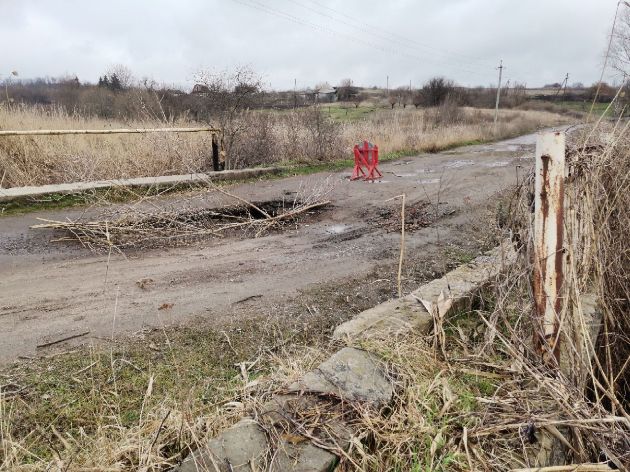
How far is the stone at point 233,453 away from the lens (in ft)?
6.32

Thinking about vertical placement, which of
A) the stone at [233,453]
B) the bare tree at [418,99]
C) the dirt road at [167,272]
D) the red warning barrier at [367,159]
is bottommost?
the dirt road at [167,272]

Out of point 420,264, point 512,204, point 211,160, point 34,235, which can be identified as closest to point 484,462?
point 512,204

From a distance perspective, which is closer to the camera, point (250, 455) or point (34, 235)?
point (250, 455)

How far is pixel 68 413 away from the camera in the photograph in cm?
272

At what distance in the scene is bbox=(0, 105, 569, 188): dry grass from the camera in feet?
29.3

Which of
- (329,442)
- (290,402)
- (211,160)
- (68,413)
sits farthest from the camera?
(211,160)

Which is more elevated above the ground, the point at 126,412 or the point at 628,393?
the point at 126,412

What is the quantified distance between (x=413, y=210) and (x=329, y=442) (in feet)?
20.4

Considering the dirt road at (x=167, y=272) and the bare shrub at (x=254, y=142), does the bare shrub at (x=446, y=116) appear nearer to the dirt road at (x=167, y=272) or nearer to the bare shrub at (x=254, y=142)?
the bare shrub at (x=254, y=142)

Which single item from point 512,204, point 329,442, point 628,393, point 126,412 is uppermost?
point 512,204

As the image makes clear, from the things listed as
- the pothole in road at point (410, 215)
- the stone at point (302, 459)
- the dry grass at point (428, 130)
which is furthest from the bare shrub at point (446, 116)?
the stone at point (302, 459)

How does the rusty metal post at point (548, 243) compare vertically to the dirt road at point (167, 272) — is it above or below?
above

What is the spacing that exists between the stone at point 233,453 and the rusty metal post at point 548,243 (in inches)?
58.8

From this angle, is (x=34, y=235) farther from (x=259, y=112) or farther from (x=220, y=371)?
(x=259, y=112)
